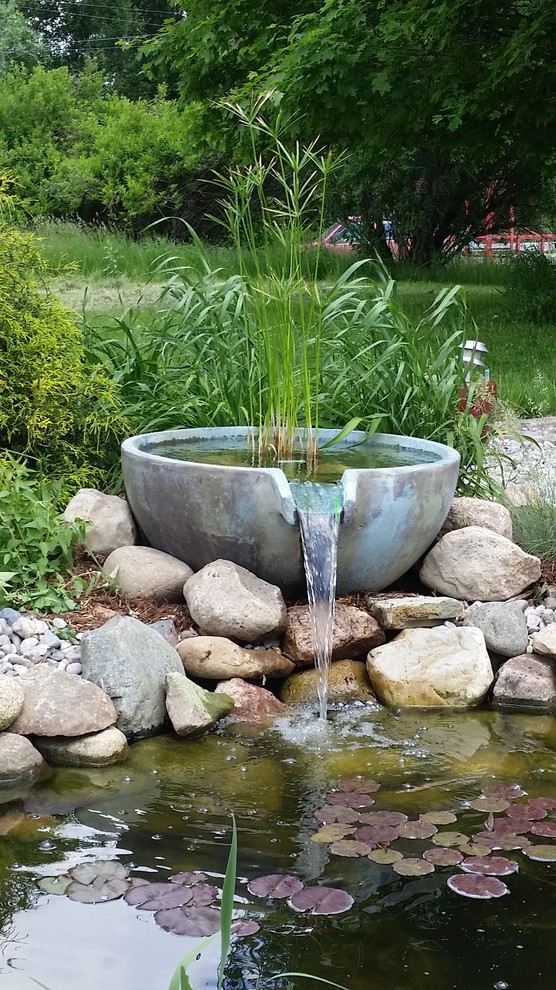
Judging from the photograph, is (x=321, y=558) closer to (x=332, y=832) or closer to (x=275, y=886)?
(x=332, y=832)

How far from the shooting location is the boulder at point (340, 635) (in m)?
4.03

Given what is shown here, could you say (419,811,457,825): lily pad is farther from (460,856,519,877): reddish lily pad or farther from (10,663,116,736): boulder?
(10,663,116,736): boulder

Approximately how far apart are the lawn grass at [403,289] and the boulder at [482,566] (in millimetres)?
2340

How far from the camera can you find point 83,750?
3.33 metres

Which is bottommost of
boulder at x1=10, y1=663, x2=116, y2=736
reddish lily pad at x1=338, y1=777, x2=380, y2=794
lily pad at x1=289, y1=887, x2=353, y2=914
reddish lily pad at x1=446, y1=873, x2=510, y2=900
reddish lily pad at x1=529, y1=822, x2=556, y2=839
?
reddish lily pad at x1=338, y1=777, x2=380, y2=794

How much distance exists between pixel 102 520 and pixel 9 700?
137 centimetres

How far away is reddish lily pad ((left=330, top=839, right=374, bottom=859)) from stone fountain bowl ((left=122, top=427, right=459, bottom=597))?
1445mm

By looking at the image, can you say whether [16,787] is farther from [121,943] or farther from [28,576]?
[28,576]

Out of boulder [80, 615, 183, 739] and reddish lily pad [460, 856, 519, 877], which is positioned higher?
boulder [80, 615, 183, 739]

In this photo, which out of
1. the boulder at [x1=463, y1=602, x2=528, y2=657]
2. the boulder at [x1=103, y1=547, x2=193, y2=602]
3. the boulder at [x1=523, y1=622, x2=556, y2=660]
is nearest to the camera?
the boulder at [x1=523, y1=622, x2=556, y2=660]

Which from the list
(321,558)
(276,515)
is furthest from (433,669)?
(276,515)

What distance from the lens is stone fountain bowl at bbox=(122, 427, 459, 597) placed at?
4027 mm

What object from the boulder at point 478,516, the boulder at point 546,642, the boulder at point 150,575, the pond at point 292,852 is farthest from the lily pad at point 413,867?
the boulder at point 478,516

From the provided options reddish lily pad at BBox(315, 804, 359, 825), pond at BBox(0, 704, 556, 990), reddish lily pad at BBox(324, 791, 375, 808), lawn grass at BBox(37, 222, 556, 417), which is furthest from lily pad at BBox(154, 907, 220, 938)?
lawn grass at BBox(37, 222, 556, 417)
